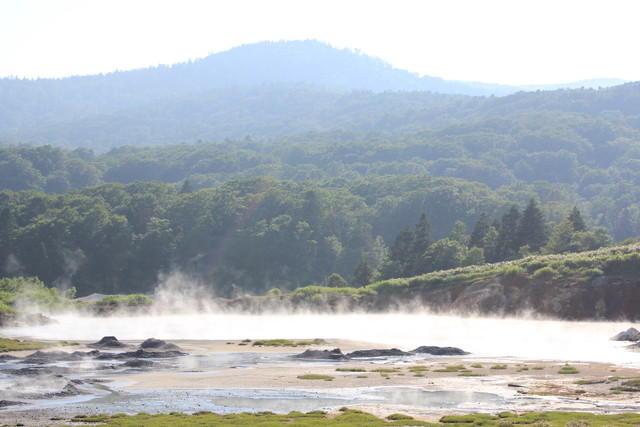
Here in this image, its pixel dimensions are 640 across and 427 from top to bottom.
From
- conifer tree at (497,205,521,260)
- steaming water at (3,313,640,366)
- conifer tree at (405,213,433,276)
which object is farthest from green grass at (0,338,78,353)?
conifer tree at (497,205,521,260)

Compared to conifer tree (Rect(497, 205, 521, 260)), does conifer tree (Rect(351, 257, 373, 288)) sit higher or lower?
lower

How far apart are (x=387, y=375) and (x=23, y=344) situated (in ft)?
107

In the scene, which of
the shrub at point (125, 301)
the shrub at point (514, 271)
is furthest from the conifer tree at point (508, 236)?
the shrub at point (125, 301)

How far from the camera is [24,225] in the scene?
168375 millimetres

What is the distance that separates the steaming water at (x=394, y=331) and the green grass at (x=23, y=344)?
6.61m

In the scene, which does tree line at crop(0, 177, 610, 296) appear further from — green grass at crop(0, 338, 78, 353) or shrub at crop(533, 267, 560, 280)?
green grass at crop(0, 338, 78, 353)

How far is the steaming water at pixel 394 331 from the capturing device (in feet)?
202

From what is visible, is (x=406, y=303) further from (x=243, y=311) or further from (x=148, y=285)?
(x=148, y=285)

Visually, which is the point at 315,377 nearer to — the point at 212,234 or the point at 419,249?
the point at 419,249

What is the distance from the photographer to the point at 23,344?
67.1 meters

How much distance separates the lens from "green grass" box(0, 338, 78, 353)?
63297 mm

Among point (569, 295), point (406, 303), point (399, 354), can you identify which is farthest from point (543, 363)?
point (406, 303)

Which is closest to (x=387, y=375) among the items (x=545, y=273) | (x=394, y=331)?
(x=394, y=331)

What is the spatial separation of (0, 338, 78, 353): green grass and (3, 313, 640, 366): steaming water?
260 inches
